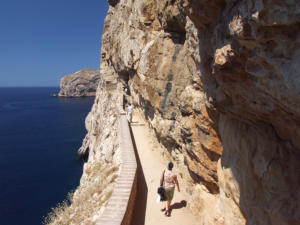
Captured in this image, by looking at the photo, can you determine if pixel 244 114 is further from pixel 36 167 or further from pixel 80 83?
pixel 80 83

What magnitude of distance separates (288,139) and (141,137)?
10.8 meters

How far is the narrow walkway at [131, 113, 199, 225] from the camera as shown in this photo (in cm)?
626

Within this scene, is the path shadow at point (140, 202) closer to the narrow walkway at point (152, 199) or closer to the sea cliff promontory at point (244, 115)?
the narrow walkway at point (152, 199)

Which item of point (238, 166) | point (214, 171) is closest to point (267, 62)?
point (238, 166)

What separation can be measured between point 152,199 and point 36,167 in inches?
1166

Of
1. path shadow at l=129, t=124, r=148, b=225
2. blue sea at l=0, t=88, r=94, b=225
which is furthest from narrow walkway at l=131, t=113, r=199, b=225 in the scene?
blue sea at l=0, t=88, r=94, b=225

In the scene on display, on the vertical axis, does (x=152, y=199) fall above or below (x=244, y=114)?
below

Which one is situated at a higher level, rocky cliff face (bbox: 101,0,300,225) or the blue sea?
rocky cliff face (bbox: 101,0,300,225)

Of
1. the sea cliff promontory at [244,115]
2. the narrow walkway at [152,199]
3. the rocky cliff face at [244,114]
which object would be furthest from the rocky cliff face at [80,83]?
the rocky cliff face at [244,114]

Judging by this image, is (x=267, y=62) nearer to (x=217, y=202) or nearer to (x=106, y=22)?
(x=217, y=202)

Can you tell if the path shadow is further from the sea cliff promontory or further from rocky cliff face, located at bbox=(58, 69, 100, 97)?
rocky cliff face, located at bbox=(58, 69, 100, 97)

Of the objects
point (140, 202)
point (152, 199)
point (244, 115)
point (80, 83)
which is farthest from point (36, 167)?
point (80, 83)

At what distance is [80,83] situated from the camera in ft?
370

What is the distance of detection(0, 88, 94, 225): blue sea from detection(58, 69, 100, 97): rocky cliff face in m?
58.7
